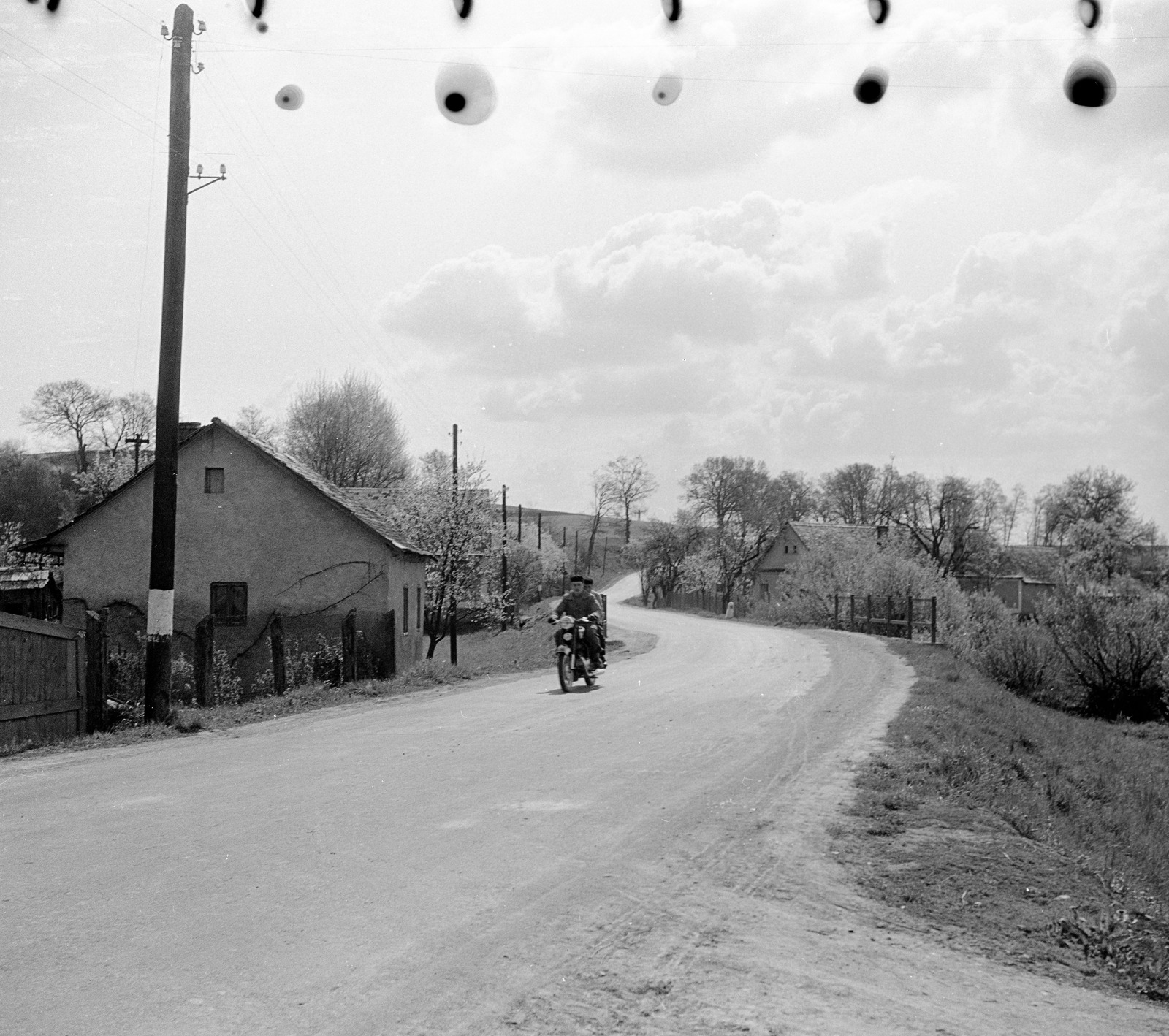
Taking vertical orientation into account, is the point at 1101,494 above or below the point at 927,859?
above

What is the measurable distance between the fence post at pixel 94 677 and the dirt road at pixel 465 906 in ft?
10.8

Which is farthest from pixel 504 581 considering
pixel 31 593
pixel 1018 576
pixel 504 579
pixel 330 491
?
pixel 1018 576

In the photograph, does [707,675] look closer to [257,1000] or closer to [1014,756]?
[1014,756]

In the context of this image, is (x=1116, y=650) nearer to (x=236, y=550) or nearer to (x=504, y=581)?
(x=236, y=550)

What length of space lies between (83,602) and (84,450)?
51.4 m

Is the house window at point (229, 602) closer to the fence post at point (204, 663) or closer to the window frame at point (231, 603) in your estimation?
the window frame at point (231, 603)

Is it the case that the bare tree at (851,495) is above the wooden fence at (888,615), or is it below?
above

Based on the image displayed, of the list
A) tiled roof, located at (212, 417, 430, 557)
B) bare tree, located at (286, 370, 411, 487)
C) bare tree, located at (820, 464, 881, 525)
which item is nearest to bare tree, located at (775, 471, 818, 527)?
bare tree, located at (820, 464, 881, 525)

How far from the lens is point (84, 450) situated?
7031 centimetres

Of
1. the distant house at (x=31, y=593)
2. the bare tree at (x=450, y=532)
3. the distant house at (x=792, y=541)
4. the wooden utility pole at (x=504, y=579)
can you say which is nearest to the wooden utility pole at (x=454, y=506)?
the bare tree at (x=450, y=532)

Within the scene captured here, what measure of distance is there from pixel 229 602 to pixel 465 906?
20323mm

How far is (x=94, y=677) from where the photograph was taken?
13523 mm

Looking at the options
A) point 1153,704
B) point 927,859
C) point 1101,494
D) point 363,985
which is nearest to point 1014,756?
point 927,859

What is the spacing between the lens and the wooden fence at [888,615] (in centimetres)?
3584
